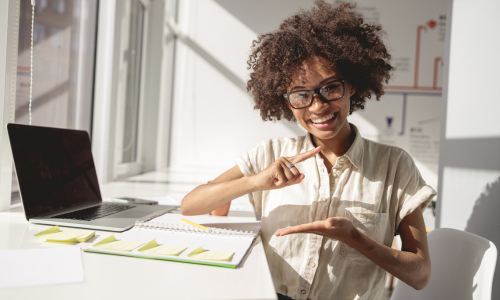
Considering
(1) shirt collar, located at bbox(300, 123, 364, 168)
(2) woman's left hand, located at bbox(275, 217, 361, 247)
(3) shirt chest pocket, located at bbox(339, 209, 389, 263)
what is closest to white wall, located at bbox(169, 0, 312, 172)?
(1) shirt collar, located at bbox(300, 123, 364, 168)

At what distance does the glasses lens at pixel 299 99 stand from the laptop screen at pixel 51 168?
0.86 meters

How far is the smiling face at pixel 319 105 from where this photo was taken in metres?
1.09

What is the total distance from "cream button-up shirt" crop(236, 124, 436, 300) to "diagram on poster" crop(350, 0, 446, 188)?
268 cm

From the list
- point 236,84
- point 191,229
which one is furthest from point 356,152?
point 236,84

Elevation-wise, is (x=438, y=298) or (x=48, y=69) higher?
(x=48, y=69)

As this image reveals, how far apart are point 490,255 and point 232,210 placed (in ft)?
3.29

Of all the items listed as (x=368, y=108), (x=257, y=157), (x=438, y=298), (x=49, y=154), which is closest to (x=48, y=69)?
(x=49, y=154)

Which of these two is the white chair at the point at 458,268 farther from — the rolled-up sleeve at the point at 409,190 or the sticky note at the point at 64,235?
the sticky note at the point at 64,235

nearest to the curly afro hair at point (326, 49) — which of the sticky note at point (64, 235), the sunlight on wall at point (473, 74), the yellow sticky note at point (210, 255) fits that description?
the sunlight on wall at point (473, 74)

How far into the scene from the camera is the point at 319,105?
1069 millimetres

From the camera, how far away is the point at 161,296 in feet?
1.97

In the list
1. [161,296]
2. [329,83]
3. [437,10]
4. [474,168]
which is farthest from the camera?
[437,10]

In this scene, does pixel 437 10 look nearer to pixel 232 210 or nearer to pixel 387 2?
pixel 387 2

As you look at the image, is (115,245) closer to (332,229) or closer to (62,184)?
(332,229)
